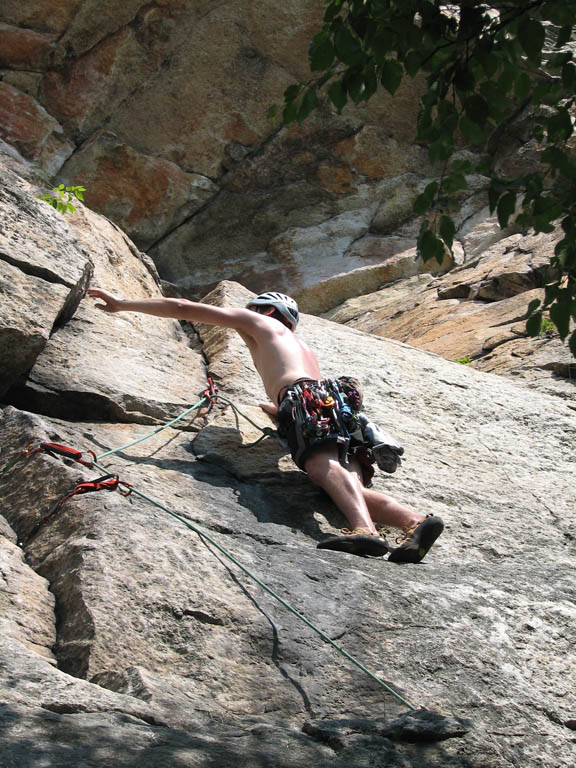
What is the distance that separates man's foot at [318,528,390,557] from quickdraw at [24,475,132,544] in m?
0.90

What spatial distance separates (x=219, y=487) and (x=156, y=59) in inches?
429

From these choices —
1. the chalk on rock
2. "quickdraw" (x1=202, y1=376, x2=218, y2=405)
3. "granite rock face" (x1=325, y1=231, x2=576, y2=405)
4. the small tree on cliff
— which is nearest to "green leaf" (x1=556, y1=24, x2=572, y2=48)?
the small tree on cliff

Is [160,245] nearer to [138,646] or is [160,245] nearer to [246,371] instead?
[246,371]

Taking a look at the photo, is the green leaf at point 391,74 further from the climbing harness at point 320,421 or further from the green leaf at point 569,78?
the climbing harness at point 320,421

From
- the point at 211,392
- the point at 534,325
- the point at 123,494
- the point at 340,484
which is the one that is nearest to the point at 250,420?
the point at 211,392

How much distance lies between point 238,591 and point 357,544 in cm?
76

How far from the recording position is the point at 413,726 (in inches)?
102

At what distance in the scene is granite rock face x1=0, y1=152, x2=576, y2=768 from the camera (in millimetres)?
2430

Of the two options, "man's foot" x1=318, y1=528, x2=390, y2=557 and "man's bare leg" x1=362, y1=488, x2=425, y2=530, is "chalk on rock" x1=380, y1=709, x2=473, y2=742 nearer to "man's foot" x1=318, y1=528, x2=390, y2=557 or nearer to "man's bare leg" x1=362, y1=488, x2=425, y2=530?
"man's foot" x1=318, y1=528, x2=390, y2=557

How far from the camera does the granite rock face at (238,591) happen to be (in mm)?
2430

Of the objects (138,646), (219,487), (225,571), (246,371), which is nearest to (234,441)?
(219,487)

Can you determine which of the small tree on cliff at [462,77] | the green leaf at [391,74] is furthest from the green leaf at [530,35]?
the green leaf at [391,74]

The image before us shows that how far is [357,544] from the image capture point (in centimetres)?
381

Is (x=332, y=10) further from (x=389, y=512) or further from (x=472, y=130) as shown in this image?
(x=389, y=512)
